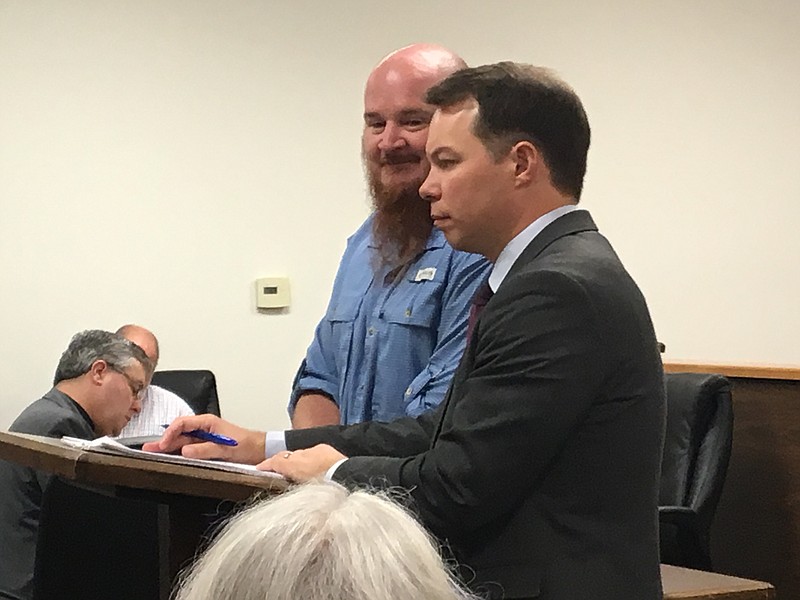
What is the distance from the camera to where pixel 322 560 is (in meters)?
0.85

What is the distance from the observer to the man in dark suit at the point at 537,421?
1403mm

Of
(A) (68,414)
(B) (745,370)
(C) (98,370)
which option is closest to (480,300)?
(B) (745,370)

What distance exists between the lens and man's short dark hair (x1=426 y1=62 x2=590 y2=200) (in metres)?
1.59

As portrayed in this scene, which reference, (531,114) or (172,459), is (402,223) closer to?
(531,114)

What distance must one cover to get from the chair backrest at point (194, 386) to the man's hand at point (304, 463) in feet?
9.92

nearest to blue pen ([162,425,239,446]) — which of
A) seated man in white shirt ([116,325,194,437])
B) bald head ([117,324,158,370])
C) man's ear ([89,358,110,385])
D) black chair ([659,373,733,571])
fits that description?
black chair ([659,373,733,571])

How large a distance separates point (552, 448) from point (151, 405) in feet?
9.77

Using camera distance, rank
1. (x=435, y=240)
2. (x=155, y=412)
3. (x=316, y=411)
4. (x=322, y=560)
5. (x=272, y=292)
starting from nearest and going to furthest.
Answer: (x=322, y=560), (x=435, y=240), (x=316, y=411), (x=155, y=412), (x=272, y=292)

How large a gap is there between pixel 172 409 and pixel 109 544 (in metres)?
2.06

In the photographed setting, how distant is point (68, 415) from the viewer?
3.30m

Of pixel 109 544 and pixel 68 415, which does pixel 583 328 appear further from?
pixel 68 415

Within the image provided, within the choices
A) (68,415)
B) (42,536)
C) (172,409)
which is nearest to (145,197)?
(172,409)

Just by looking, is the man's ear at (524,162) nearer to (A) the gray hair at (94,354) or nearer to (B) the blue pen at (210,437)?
(B) the blue pen at (210,437)

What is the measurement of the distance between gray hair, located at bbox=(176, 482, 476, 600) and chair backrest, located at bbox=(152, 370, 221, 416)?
3.68m
